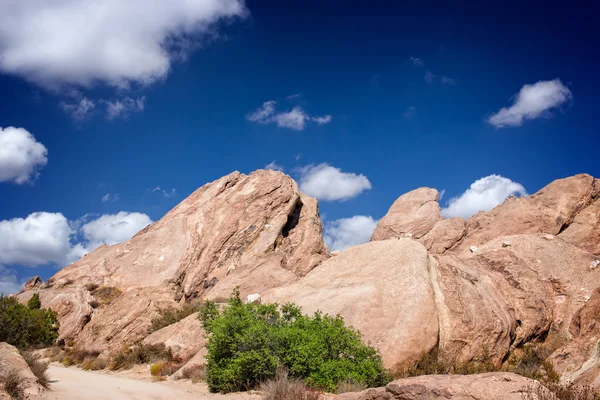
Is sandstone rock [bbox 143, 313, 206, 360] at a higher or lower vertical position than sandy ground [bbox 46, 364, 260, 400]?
higher

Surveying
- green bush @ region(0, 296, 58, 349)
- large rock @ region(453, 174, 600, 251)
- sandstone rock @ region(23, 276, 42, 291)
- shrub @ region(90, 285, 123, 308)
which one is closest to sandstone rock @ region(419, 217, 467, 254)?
large rock @ region(453, 174, 600, 251)

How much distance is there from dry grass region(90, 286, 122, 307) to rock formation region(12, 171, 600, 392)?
0.63 feet

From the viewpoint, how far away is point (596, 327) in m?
14.2

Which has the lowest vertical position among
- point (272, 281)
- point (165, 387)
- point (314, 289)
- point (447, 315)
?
point (165, 387)

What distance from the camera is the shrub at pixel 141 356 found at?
2136 cm

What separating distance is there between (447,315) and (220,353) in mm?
8341

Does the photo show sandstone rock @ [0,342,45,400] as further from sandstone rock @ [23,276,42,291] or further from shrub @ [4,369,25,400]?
sandstone rock @ [23,276,42,291]

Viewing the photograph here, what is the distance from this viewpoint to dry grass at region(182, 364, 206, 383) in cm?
1619

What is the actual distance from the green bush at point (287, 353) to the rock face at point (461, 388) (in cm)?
402

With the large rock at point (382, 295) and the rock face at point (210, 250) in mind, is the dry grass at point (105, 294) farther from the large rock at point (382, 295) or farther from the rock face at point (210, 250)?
the large rock at point (382, 295)

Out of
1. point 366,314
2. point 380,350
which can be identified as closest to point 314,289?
point 366,314

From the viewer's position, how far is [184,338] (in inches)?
860

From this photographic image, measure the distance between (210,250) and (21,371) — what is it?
30.9 meters

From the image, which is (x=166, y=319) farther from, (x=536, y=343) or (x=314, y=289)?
(x=536, y=343)
